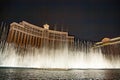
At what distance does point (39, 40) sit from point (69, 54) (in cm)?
2061

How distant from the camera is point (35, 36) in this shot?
259 feet

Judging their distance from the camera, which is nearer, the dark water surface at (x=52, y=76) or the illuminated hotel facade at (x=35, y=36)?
the dark water surface at (x=52, y=76)

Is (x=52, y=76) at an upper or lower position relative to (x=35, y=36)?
lower

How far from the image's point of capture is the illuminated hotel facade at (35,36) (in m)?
66.8

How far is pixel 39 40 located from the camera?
264ft

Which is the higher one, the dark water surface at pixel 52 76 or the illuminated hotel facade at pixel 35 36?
the illuminated hotel facade at pixel 35 36

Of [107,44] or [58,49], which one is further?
[107,44]

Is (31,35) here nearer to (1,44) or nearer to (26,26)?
(26,26)

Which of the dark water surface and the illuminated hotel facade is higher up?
the illuminated hotel facade

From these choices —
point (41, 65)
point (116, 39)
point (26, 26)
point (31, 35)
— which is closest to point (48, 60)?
point (41, 65)

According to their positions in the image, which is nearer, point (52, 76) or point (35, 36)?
point (52, 76)

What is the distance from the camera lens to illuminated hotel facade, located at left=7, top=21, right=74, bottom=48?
219 feet

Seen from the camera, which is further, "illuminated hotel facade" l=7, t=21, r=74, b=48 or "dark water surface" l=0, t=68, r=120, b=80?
"illuminated hotel facade" l=7, t=21, r=74, b=48

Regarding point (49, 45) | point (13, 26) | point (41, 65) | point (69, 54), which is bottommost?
point (41, 65)
